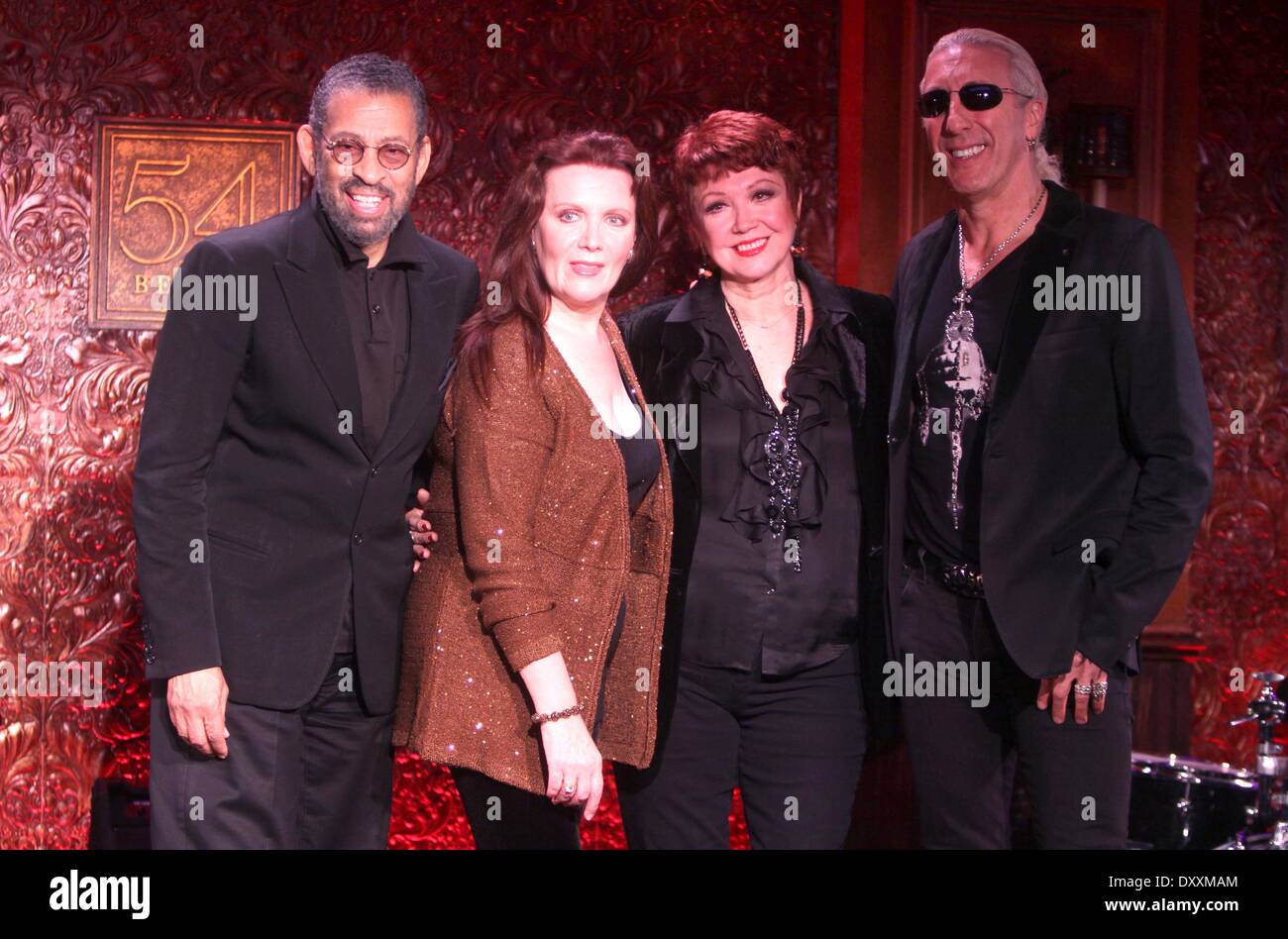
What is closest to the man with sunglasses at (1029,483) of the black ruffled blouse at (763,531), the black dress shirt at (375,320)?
the black ruffled blouse at (763,531)

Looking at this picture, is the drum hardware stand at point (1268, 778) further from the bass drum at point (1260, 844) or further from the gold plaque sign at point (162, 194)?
the gold plaque sign at point (162, 194)

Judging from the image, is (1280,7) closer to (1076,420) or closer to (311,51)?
(1076,420)

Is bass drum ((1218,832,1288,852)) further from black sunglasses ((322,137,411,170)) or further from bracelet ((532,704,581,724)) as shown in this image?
black sunglasses ((322,137,411,170))

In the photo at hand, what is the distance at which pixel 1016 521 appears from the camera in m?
2.48

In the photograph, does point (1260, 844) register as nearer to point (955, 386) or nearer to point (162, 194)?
point (955, 386)

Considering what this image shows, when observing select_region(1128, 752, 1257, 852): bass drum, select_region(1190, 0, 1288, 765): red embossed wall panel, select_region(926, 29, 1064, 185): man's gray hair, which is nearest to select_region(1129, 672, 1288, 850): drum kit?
select_region(1128, 752, 1257, 852): bass drum

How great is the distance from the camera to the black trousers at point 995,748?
8.12 feet

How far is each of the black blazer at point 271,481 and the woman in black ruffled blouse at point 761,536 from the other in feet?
1.79

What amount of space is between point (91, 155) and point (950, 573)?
2425 mm

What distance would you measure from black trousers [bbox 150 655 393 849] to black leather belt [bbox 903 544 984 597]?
42.5 inches

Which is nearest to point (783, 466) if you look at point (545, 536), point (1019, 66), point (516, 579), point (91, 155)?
point (545, 536)

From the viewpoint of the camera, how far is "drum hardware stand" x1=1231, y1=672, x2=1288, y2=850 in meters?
3.06

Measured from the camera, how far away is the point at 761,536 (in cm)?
256
